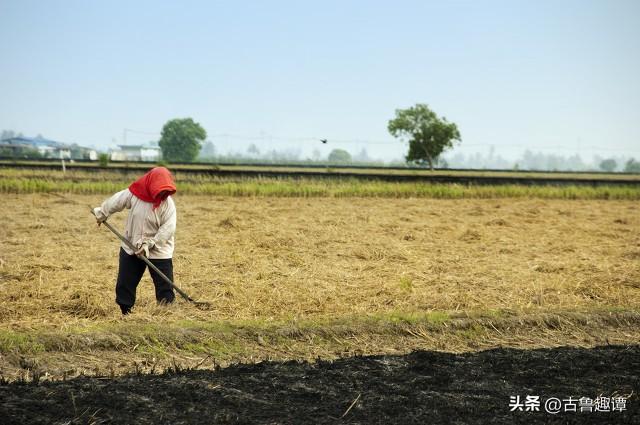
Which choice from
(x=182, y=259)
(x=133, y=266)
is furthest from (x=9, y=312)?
(x=182, y=259)

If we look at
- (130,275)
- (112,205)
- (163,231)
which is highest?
(112,205)

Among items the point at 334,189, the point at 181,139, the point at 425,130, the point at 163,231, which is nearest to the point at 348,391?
the point at 163,231

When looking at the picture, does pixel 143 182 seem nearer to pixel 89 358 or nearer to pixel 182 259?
pixel 89 358

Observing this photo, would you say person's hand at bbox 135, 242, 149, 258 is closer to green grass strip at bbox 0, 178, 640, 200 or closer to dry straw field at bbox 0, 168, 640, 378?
dry straw field at bbox 0, 168, 640, 378

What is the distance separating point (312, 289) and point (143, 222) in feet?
8.43

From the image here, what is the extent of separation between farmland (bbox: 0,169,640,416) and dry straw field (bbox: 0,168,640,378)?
24 millimetres

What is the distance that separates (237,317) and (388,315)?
1.53m

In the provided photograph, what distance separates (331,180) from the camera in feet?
75.4

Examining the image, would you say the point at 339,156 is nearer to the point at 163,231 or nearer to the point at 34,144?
the point at 34,144

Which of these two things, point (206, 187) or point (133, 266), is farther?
point (206, 187)

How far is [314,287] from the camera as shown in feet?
28.3

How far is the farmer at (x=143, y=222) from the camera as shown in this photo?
656 cm

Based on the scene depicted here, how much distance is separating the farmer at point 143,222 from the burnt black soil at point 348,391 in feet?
5.60

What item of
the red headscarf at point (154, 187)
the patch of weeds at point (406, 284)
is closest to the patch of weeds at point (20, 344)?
the red headscarf at point (154, 187)
